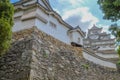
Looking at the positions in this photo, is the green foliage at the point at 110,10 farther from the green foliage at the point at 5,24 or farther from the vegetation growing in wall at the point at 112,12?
the green foliage at the point at 5,24

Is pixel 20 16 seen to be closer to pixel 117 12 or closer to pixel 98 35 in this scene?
pixel 117 12

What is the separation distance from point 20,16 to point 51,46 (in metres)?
2.13

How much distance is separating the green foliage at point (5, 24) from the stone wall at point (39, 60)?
1.21 meters

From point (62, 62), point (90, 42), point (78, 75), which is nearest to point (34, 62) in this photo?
point (62, 62)

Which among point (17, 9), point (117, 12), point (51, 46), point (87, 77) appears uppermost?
point (17, 9)

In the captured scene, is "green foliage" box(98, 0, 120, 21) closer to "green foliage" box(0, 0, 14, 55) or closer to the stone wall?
the stone wall

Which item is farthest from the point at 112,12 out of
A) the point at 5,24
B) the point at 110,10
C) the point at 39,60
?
the point at 5,24

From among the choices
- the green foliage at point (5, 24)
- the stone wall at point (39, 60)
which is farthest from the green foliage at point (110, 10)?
the green foliage at point (5, 24)

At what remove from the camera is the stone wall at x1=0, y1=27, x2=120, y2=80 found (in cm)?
791

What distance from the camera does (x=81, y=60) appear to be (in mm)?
11086

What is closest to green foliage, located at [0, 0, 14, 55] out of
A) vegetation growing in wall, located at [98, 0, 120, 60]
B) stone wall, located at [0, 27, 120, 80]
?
stone wall, located at [0, 27, 120, 80]

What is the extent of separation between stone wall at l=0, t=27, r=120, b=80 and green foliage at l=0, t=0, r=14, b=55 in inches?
47.6

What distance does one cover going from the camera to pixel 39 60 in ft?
27.2

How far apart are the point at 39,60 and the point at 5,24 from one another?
214 cm
